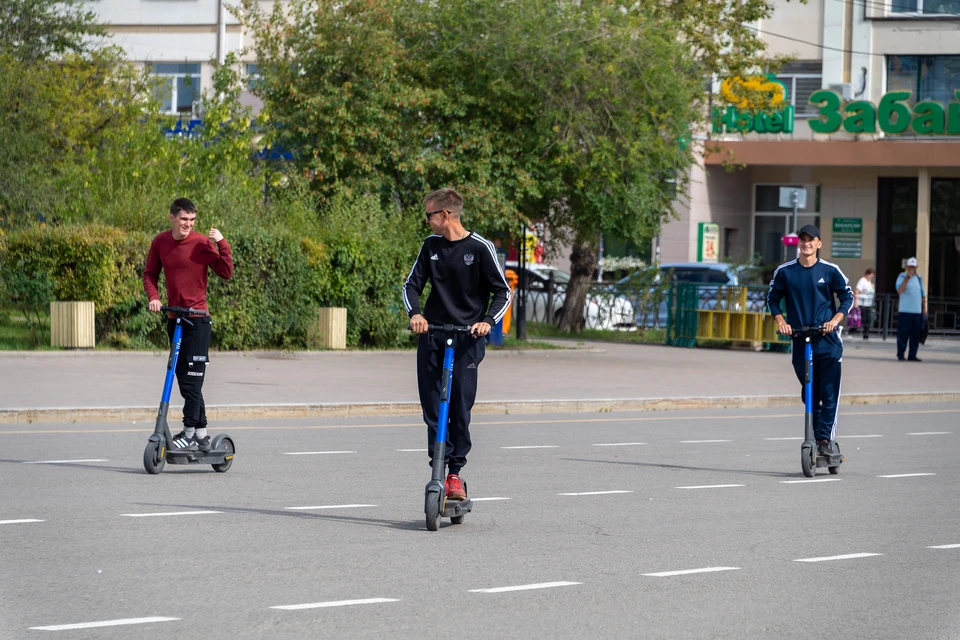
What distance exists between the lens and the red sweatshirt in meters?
10.6

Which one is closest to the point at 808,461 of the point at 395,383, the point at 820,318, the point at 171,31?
the point at 820,318

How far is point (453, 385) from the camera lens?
8.41m

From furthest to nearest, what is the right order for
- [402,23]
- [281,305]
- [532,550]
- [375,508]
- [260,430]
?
1. [402,23]
2. [281,305]
3. [260,430]
4. [375,508]
5. [532,550]

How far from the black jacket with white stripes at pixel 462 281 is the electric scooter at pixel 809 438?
12.6 feet

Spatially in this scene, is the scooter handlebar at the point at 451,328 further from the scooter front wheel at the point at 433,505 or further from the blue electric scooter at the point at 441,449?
the scooter front wheel at the point at 433,505

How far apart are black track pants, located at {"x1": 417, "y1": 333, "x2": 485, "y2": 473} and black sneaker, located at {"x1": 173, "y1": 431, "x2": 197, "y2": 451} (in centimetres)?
277

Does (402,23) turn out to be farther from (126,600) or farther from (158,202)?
(126,600)

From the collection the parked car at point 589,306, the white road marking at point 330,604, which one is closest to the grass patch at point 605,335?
the parked car at point 589,306

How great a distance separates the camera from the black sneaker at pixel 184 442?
1050 centimetres

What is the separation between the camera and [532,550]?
7.69 metres

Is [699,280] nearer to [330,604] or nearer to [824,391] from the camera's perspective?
[824,391]

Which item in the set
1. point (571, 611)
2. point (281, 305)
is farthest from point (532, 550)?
point (281, 305)

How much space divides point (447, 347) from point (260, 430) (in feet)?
20.1

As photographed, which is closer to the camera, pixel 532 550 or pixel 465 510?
pixel 532 550
